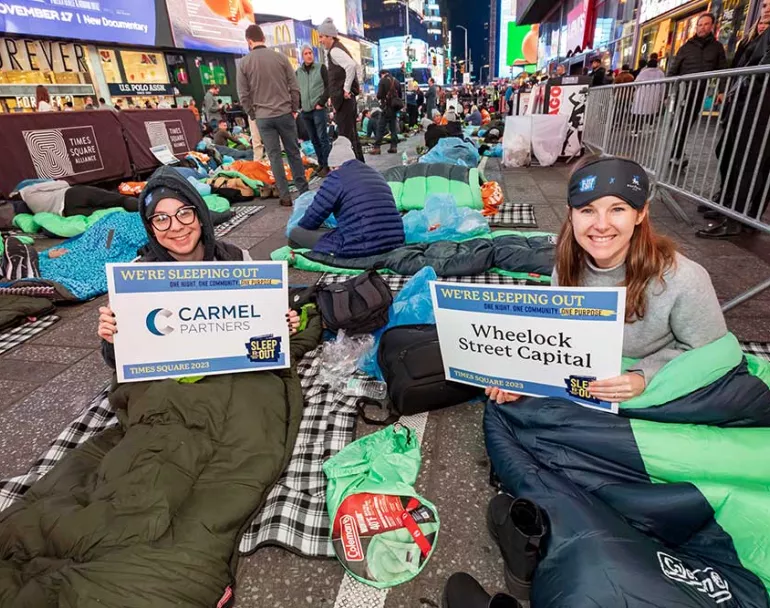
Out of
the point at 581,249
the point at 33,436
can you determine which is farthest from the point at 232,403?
the point at 581,249

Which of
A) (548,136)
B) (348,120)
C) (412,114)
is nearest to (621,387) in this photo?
(348,120)

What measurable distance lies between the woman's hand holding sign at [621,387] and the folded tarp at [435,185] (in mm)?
3883

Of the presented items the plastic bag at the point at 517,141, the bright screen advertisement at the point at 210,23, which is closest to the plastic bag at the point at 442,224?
the plastic bag at the point at 517,141

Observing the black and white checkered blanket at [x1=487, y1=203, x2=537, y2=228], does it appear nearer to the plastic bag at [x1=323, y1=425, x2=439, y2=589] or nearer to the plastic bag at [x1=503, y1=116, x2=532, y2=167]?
the plastic bag at [x1=503, y1=116, x2=532, y2=167]

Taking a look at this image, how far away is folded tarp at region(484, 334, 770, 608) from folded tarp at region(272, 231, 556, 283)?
77.4 inches

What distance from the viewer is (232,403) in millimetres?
1905

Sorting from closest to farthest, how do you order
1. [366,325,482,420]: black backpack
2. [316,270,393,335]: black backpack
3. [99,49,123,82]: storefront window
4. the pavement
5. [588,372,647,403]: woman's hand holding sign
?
the pavement, [588,372,647,403]: woman's hand holding sign, [366,325,482,420]: black backpack, [316,270,393,335]: black backpack, [99,49,123,82]: storefront window

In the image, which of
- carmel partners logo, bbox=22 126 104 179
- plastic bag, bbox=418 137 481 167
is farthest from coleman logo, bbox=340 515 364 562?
carmel partners logo, bbox=22 126 104 179

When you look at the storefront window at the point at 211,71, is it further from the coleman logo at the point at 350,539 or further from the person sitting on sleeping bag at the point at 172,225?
the coleman logo at the point at 350,539

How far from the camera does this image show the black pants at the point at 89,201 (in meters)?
5.51

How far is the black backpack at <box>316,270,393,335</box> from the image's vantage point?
2.70 m

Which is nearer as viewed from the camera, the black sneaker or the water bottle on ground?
the water bottle on ground

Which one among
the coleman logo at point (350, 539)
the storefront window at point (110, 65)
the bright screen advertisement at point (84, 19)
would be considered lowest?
the coleman logo at point (350, 539)

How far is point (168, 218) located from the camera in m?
1.97
